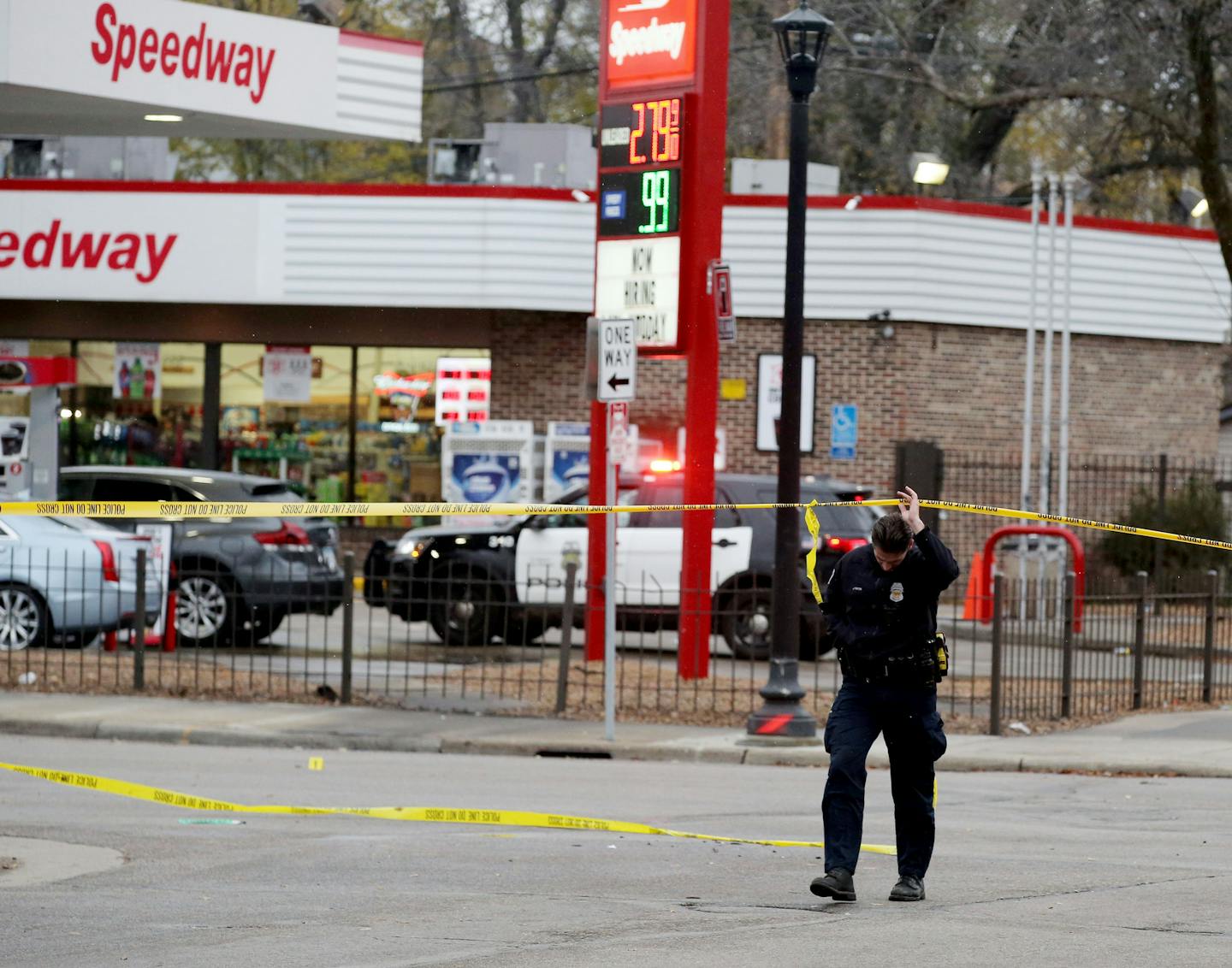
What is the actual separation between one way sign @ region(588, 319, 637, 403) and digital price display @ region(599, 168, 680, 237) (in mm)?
3776

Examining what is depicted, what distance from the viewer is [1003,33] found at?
34500mm

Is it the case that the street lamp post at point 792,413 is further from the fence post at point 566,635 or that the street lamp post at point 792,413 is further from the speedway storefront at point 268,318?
the speedway storefront at point 268,318

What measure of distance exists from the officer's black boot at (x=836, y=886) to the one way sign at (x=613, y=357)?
6431mm

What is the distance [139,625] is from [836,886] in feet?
30.2

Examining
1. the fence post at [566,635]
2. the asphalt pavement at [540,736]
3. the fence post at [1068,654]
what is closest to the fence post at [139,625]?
the asphalt pavement at [540,736]

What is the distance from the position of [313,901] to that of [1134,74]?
1956cm

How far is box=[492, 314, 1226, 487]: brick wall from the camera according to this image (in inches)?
1077

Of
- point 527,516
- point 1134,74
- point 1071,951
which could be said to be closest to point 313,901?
point 1071,951

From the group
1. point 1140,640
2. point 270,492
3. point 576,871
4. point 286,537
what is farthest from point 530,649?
point 576,871

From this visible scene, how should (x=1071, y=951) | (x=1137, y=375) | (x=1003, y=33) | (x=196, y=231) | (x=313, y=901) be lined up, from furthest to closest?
(x=1003, y=33), (x=1137, y=375), (x=196, y=231), (x=313, y=901), (x=1071, y=951)

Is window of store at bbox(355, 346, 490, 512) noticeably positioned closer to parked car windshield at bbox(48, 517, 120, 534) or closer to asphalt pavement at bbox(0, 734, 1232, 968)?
parked car windshield at bbox(48, 517, 120, 534)

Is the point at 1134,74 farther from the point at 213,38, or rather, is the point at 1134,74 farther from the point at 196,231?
the point at 213,38

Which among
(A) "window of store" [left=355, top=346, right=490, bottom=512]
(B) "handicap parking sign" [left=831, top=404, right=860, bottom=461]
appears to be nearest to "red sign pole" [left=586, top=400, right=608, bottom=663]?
(B) "handicap parking sign" [left=831, top=404, right=860, bottom=461]

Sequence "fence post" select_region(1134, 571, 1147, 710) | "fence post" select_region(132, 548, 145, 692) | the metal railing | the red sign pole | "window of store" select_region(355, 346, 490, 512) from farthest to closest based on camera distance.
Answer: "window of store" select_region(355, 346, 490, 512) → the metal railing → the red sign pole → "fence post" select_region(132, 548, 145, 692) → "fence post" select_region(1134, 571, 1147, 710)
